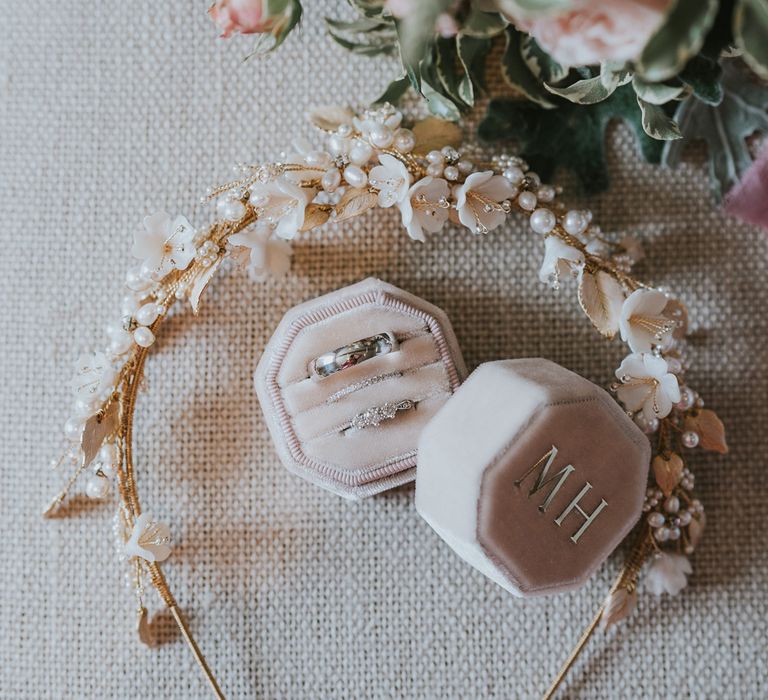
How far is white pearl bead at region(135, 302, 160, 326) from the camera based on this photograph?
2.26 ft

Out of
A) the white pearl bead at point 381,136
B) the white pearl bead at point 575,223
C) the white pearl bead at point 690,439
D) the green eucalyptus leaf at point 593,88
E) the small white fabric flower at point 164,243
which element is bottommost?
the white pearl bead at point 690,439

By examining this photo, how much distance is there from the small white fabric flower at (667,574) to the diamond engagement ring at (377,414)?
0.29m

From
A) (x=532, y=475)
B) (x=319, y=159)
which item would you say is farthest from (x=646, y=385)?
(x=319, y=159)

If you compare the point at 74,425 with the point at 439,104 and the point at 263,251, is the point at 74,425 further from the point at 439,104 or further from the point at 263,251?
the point at 439,104

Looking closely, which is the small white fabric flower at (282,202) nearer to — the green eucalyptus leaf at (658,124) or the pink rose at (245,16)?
the pink rose at (245,16)

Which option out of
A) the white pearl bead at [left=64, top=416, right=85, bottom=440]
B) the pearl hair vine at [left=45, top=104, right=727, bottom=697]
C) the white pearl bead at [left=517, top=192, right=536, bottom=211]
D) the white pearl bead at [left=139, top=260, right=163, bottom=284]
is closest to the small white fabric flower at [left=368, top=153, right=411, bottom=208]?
the pearl hair vine at [left=45, top=104, right=727, bottom=697]

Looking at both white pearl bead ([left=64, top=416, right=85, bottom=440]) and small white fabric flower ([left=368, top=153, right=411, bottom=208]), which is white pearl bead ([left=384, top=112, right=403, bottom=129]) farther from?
white pearl bead ([left=64, top=416, right=85, bottom=440])

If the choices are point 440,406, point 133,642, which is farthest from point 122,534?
point 440,406

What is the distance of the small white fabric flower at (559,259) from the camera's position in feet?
2.17

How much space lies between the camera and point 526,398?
0.58 m

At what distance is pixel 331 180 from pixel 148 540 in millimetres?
370

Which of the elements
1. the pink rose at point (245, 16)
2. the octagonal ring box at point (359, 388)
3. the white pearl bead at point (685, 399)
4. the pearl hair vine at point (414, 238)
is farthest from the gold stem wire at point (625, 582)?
the pink rose at point (245, 16)

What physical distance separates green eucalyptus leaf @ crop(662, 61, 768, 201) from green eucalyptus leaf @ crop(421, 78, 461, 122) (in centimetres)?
22

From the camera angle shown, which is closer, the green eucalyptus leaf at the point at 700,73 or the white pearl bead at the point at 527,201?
the green eucalyptus leaf at the point at 700,73
